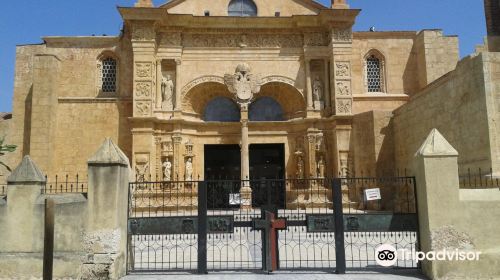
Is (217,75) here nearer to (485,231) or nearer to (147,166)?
(147,166)

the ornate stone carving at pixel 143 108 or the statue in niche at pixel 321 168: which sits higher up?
the ornate stone carving at pixel 143 108

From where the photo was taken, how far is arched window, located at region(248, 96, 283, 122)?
957 inches

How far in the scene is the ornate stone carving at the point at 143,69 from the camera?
22.0m

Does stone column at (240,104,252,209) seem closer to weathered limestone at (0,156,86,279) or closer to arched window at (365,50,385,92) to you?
arched window at (365,50,385,92)

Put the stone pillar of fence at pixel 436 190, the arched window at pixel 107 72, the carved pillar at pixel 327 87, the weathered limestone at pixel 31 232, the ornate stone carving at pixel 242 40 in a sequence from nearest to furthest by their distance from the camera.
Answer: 1. the stone pillar of fence at pixel 436 190
2. the weathered limestone at pixel 31 232
3. the carved pillar at pixel 327 87
4. the ornate stone carving at pixel 242 40
5. the arched window at pixel 107 72

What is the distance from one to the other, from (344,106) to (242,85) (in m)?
5.26

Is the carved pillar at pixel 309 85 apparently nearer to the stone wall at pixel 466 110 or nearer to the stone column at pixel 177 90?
the stone wall at pixel 466 110

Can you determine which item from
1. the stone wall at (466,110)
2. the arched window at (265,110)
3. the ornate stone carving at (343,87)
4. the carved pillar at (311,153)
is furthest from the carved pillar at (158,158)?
the stone wall at (466,110)

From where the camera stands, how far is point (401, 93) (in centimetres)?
2386

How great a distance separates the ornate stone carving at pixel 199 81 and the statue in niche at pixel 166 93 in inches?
23.9

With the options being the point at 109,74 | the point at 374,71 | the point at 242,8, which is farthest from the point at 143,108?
the point at 374,71

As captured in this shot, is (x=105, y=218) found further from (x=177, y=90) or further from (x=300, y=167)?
(x=300, y=167)

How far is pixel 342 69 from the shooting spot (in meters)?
22.5

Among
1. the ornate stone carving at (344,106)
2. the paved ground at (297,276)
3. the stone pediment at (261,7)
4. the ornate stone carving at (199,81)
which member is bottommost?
the paved ground at (297,276)
